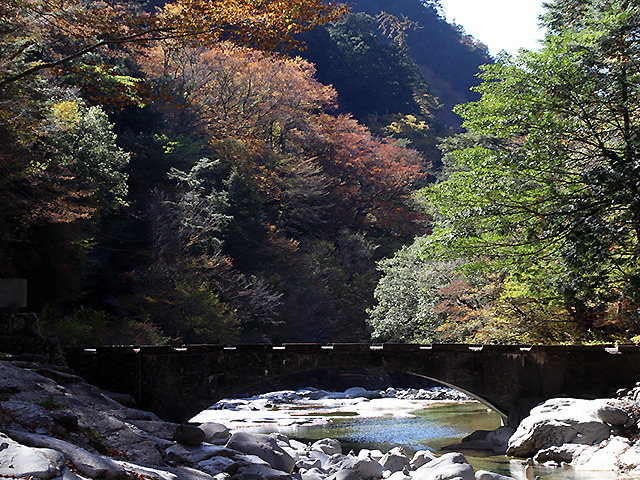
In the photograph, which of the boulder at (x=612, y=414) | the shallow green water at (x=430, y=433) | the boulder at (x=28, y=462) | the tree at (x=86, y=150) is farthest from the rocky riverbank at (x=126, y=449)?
the tree at (x=86, y=150)

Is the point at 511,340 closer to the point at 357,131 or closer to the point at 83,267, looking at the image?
the point at 83,267

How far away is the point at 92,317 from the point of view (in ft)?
76.7

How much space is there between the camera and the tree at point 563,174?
13883 millimetres

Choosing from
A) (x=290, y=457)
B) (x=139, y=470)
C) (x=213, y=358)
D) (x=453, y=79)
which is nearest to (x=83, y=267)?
(x=213, y=358)

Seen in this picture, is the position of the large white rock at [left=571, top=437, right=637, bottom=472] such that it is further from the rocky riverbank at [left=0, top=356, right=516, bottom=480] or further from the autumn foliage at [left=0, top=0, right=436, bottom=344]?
the autumn foliage at [left=0, top=0, right=436, bottom=344]

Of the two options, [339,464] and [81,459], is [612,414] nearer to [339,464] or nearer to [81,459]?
[339,464]

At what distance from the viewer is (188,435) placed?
12688 mm

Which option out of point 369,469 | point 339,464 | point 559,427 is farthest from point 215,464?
point 559,427

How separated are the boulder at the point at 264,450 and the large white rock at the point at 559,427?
589 cm

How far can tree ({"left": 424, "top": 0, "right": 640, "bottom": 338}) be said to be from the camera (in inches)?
547

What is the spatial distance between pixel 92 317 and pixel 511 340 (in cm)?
1611

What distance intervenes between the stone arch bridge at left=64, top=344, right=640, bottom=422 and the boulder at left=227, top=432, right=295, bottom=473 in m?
3.27

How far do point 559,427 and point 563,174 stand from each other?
6385mm

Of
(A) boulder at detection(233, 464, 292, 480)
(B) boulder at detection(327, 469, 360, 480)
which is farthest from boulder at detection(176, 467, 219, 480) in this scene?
(B) boulder at detection(327, 469, 360, 480)
